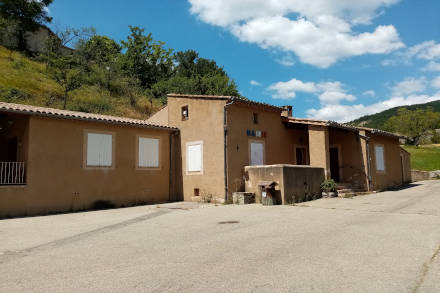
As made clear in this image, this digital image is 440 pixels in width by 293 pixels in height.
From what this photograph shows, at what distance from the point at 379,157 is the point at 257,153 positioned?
24.6 feet

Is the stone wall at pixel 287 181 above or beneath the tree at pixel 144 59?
beneath

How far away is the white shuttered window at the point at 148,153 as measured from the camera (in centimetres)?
1511

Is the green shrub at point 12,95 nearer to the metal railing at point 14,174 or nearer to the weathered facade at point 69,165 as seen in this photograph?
the weathered facade at point 69,165

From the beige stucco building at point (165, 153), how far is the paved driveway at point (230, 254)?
8.54 feet

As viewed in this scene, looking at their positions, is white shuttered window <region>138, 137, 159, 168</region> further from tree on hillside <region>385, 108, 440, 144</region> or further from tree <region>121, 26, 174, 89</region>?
tree on hillside <region>385, 108, 440, 144</region>

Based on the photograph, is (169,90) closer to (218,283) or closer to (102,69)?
(102,69)

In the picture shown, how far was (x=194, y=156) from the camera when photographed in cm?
1557

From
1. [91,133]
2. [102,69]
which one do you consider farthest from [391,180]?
[102,69]

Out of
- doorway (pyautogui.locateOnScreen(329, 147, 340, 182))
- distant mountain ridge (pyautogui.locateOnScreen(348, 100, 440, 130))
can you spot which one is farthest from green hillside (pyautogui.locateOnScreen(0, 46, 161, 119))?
distant mountain ridge (pyautogui.locateOnScreen(348, 100, 440, 130))

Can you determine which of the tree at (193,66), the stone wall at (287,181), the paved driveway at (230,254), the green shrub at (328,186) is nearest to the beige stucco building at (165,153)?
the green shrub at (328,186)

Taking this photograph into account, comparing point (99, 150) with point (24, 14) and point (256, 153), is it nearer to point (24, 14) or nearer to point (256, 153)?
point (256, 153)

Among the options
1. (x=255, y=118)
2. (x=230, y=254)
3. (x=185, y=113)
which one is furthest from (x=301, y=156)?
(x=230, y=254)

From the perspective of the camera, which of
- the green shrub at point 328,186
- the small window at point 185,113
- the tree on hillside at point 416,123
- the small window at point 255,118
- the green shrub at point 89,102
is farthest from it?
the tree on hillside at point 416,123

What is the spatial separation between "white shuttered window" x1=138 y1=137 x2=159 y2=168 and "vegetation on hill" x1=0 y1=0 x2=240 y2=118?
16639 millimetres
